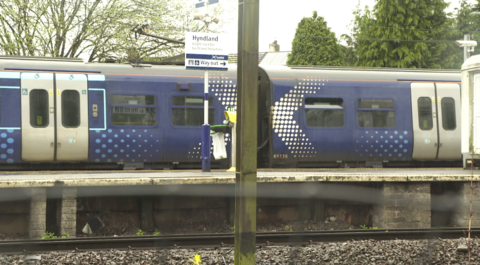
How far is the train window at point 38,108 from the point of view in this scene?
13008 mm

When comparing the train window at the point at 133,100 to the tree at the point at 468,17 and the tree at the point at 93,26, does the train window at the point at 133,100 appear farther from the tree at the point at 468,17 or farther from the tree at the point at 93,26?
the tree at the point at 468,17

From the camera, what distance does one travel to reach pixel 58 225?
10.1m

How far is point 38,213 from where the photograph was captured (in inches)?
383

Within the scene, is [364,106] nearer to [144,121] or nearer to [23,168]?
[144,121]

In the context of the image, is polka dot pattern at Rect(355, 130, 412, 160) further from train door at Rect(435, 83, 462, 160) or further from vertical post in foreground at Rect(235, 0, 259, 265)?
vertical post in foreground at Rect(235, 0, 259, 265)

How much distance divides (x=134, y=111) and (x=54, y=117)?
2013 millimetres

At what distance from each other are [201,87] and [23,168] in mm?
5146

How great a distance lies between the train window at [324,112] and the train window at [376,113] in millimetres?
610

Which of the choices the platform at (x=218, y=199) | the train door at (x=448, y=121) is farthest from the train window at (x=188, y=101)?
the train door at (x=448, y=121)

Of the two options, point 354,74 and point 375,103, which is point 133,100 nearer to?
point 354,74

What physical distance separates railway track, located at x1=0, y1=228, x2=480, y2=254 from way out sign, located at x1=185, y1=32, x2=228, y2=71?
5.06 m

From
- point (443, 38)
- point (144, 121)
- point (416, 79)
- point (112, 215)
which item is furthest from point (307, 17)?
point (112, 215)

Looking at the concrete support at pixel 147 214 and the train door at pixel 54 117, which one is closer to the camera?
the concrete support at pixel 147 214

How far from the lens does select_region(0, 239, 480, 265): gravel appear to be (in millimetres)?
7156
